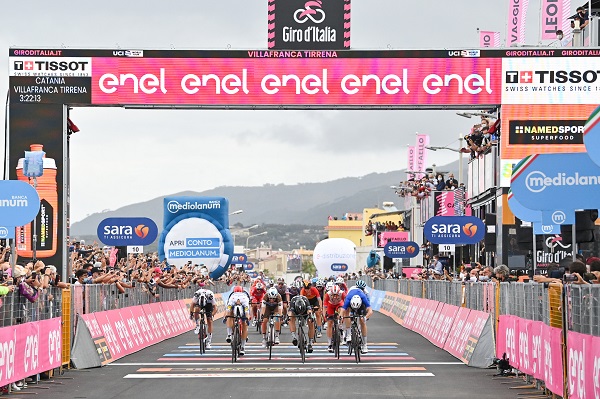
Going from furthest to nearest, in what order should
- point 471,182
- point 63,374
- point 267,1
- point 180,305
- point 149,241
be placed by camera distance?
point 471,182
point 180,305
point 149,241
point 267,1
point 63,374

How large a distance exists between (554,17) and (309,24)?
17.9 m

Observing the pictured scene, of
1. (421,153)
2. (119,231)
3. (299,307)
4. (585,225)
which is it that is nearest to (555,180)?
(585,225)

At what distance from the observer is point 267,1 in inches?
1213

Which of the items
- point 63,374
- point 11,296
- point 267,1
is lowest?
point 63,374

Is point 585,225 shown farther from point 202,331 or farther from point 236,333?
point 202,331

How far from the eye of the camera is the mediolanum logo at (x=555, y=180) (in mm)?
16406

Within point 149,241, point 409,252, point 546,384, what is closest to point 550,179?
point 546,384

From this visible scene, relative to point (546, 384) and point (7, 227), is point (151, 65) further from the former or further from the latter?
point (546, 384)

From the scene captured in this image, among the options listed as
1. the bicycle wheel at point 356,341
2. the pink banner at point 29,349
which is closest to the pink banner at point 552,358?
the bicycle wheel at point 356,341

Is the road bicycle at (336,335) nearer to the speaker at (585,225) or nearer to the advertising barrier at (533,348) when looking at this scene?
the advertising barrier at (533,348)

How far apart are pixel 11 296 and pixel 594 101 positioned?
64.9 ft

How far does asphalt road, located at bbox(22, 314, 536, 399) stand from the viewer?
16.7 meters

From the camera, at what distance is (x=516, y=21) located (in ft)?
161

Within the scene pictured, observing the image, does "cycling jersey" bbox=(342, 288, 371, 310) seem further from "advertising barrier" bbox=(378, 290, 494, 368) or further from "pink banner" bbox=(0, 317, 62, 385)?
"pink banner" bbox=(0, 317, 62, 385)
